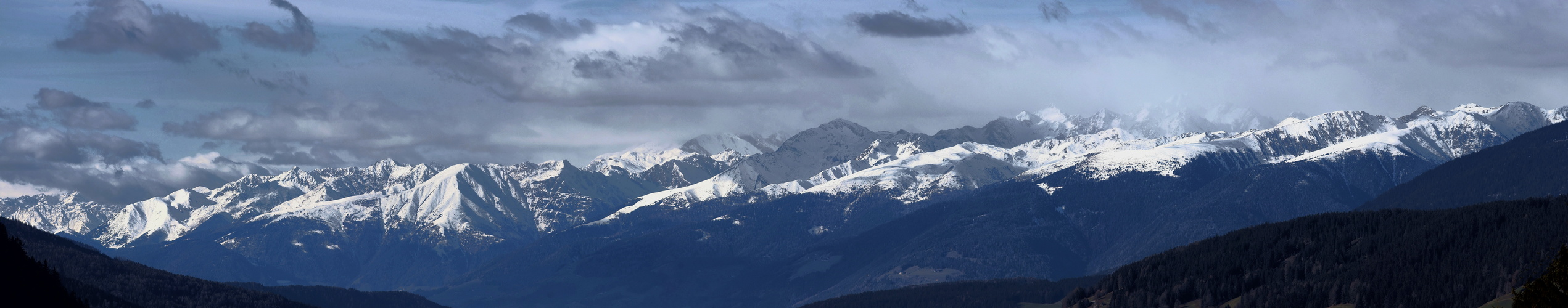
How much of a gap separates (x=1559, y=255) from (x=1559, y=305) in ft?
11.6

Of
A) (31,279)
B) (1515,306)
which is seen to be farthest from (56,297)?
(1515,306)

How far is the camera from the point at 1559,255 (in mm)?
89312

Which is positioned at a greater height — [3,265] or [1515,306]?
[3,265]

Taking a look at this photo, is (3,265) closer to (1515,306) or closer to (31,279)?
(31,279)

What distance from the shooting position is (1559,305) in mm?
90250

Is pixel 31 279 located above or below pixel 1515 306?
above

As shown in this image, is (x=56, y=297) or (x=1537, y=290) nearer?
(x=1537, y=290)

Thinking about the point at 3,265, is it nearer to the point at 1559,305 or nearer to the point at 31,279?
the point at 31,279

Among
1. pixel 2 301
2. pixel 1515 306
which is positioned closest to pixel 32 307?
pixel 2 301

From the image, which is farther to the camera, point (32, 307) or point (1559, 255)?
point (32, 307)

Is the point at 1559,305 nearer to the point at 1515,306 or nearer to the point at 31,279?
the point at 1515,306

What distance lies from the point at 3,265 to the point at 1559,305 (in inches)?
7502

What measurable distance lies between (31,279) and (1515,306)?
621 feet

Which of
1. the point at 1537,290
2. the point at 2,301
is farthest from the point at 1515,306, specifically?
the point at 2,301
